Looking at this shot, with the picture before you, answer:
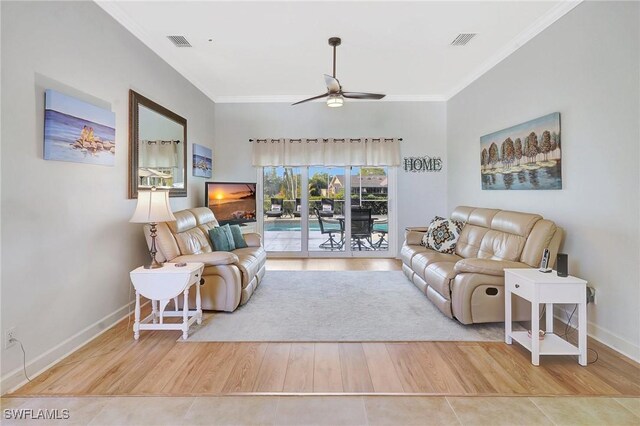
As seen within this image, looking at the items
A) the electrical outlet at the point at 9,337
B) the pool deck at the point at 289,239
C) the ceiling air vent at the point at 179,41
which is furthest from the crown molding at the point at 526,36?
the electrical outlet at the point at 9,337

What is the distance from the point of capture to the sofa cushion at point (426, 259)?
3652mm

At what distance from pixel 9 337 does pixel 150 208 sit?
49.0 inches

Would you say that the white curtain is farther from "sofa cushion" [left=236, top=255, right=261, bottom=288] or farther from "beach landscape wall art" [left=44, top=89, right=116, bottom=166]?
"beach landscape wall art" [left=44, top=89, right=116, bottom=166]

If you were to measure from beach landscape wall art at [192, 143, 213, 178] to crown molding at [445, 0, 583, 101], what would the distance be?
443 centimetres

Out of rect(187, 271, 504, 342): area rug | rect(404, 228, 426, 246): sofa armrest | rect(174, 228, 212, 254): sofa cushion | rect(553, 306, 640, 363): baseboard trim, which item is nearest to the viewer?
rect(553, 306, 640, 363): baseboard trim

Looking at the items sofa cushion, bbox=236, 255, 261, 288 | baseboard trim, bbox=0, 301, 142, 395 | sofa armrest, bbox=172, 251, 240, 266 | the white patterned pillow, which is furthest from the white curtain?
baseboard trim, bbox=0, 301, 142, 395

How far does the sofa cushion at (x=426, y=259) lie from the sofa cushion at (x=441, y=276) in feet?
0.48

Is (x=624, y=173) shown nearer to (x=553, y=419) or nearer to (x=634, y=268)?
(x=634, y=268)

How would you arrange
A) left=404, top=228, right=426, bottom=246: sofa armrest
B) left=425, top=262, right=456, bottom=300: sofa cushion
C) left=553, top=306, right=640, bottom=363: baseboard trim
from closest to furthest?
1. left=553, top=306, right=640, bottom=363: baseboard trim
2. left=425, top=262, right=456, bottom=300: sofa cushion
3. left=404, top=228, right=426, bottom=246: sofa armrest

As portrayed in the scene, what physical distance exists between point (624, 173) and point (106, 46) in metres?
4.52

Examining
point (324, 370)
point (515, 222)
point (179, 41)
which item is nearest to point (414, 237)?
point (515, 222)

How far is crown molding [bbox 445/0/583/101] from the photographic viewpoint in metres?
2.99

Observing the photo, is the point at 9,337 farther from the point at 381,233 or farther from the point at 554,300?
the point at 381,233

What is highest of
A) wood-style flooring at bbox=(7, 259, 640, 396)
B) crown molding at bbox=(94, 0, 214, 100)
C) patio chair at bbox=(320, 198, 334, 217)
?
crown molding at bbox=(94, 0, 214, 100)
